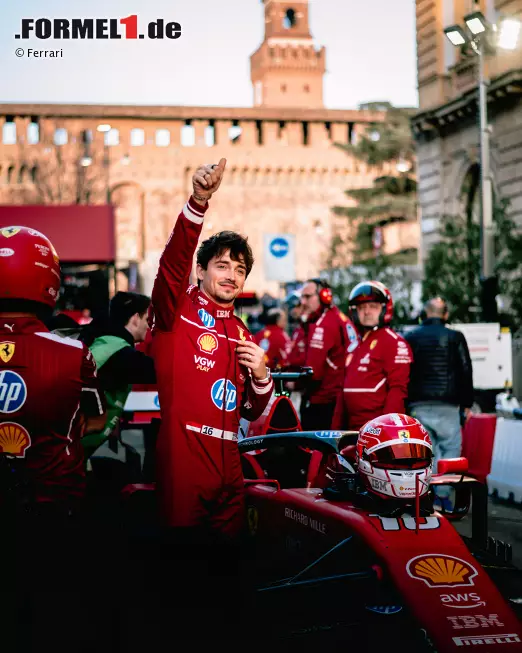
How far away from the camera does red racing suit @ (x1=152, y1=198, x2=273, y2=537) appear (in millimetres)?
4770

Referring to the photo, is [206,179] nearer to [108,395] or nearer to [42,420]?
[42,420]

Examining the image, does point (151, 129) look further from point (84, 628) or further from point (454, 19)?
point (84, 628)

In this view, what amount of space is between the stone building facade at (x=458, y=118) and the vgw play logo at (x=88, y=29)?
20765mm

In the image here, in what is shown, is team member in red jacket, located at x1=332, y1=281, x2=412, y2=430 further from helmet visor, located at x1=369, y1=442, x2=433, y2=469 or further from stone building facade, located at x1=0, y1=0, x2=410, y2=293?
stone building facade, located at x1=0, y1=0, x2=410, y2=293

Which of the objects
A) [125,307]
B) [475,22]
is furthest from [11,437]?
[475,22]

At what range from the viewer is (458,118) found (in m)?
34.9

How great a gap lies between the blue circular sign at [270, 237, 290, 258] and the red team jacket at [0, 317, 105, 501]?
23.3 m

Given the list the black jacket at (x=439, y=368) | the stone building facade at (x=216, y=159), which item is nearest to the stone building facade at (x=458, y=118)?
the black jacket at (x=439, y=368)

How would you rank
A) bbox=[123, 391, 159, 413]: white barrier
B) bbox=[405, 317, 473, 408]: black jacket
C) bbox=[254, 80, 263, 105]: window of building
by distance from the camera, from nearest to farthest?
bbox=[405, 317, 473, 408]: black jacket → bbox=[123, 391, 159, 413]: white barrier → bbox=[254, 80, 263, 105]: window of building

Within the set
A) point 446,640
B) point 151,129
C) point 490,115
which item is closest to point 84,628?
point 446,640

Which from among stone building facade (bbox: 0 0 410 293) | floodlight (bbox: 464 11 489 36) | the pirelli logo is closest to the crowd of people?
the pirelli logo

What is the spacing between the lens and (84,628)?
332 cm

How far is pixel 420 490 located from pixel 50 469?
193 cm

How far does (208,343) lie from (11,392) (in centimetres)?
120
